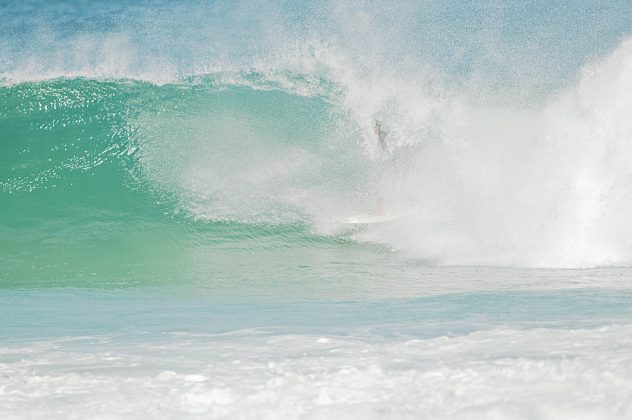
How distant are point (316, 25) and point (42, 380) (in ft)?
48.1

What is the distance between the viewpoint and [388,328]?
12.4 feet

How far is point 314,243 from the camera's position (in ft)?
25.2

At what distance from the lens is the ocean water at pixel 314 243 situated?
2.76m

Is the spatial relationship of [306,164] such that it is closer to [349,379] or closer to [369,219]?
[369,219]

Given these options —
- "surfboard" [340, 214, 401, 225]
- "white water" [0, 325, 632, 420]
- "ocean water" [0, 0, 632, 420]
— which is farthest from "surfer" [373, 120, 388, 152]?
"white water" [0, 325, 632, 420]

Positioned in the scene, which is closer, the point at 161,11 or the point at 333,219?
the point at 333,219

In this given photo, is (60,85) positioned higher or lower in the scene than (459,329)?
higher

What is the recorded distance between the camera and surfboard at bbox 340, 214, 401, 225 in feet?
26.1

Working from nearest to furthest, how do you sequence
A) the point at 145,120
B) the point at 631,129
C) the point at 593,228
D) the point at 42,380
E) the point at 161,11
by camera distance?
the point at 42,380
the point at 593,228
the point at 631,129
the point at 145,120
the point at 161,11

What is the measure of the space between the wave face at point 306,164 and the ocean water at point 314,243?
0.09 feet

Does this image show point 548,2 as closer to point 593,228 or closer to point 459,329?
point 593,228

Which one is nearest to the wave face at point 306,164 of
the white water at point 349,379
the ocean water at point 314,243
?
the ocean water at point 314,243

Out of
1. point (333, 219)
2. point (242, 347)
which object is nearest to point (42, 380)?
point (242, 347)

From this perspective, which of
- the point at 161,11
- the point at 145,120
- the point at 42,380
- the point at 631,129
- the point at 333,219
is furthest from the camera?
the point at 161,11
